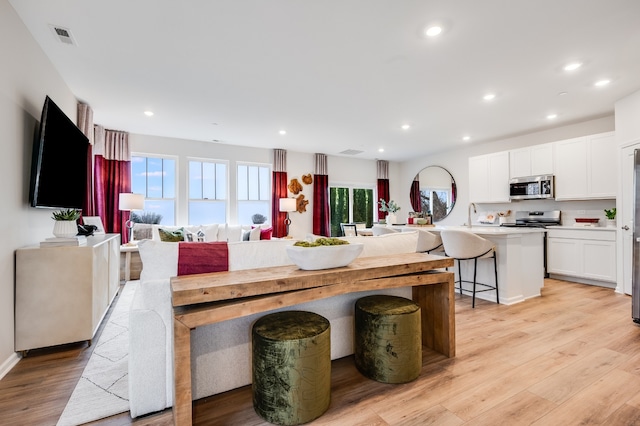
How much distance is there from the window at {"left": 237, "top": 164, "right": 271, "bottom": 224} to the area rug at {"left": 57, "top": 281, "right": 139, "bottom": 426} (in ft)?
13.2

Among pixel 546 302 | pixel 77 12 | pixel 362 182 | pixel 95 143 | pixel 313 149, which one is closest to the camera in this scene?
pixel 77 12

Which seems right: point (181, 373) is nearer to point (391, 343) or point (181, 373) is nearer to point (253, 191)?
point (391, 343)

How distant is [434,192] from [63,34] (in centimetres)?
699

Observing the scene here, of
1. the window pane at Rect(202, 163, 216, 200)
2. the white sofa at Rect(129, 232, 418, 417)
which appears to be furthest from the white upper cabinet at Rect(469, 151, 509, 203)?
the window pane at Rect(202, 163, 216, 200)

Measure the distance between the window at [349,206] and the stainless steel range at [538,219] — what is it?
11.2ft

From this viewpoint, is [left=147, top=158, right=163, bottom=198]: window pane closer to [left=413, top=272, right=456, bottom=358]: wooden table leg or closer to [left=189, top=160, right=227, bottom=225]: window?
[left=189, top=160, right=227, bottom=225]: window

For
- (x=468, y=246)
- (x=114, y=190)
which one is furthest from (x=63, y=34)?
(x=468, y=246)

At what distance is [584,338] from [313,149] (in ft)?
18.0

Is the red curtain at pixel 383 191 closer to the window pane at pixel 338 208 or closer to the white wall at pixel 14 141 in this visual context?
the window pane at pixel 338 208

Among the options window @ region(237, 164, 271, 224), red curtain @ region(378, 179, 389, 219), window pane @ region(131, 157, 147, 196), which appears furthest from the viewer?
red curtain @ region(378, 179, 389, 219)

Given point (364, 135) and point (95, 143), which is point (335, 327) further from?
point (95, 143)

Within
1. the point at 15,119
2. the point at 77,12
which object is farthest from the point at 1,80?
the point at 77,12

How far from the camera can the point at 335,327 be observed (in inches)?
83.8

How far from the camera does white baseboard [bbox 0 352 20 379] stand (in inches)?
77.5
